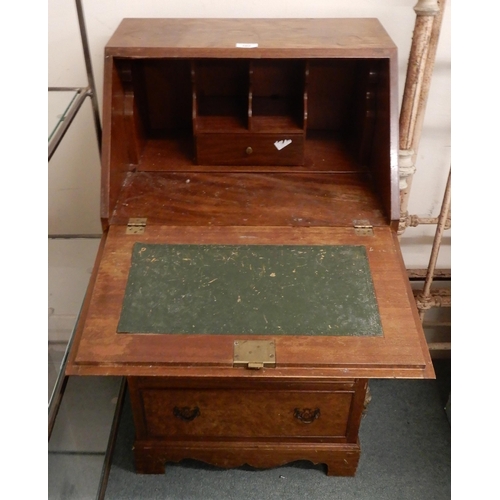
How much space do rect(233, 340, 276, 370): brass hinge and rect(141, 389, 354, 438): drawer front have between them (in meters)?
0.38

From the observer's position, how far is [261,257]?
140 cm

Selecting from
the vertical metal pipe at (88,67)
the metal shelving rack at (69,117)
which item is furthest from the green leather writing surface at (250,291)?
the vertical metal pipe at (88,67)

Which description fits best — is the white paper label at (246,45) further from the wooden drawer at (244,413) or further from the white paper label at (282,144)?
the wooden drawer at (244,413)

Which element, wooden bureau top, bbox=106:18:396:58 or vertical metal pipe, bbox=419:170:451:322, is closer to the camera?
wooden bureau top, bbox=106:18:396:58

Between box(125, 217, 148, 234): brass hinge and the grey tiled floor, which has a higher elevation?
box(125, 217, 148, 234): brass hinge

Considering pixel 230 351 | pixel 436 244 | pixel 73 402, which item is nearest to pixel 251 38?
pixel 230 351

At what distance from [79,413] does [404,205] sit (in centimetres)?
131

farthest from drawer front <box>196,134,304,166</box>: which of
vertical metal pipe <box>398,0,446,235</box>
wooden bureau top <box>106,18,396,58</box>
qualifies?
vertical metal pipe <box>398,0,446,235</box>

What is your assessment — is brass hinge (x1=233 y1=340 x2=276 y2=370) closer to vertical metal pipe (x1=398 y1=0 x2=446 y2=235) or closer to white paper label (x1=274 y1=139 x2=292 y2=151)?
white paper label (x1=274 y1=139 x2=292 y2=151)

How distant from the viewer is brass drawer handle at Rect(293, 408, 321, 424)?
1.60 meters

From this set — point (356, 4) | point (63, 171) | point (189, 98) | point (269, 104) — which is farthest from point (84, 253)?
point (356, 4)

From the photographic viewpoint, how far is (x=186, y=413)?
5.31 feet

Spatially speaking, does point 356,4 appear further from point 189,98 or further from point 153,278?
point 153,278

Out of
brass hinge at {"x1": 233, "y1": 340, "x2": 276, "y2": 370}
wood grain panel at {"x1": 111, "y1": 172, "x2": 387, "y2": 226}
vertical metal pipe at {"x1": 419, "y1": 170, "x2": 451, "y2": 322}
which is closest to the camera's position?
brass hinge at {"x1": 233, "y1": 340, "x2": 276, "y2": 370}
